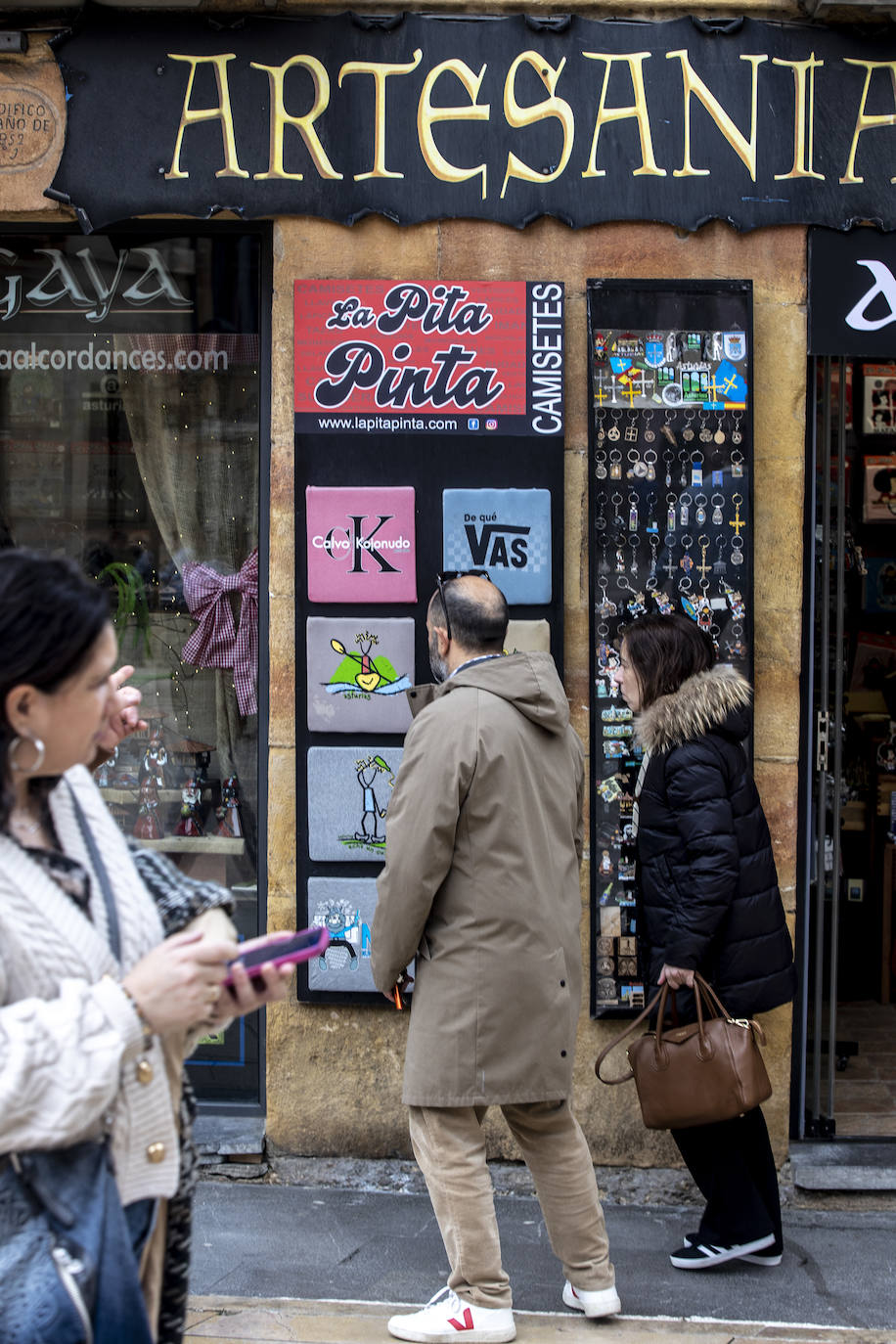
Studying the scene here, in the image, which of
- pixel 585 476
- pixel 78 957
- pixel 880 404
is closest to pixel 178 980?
pixel 78 957

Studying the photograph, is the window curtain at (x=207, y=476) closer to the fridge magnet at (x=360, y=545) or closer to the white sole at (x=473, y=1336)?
the fridge magnet at (x=360, y=545)

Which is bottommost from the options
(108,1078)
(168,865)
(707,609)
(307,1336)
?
(307,1336)

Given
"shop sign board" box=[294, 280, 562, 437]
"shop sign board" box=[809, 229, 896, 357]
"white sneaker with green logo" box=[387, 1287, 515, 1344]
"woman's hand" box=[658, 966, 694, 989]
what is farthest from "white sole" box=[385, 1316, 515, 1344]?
"shop sign board" box=[809, 229, 896, 357]

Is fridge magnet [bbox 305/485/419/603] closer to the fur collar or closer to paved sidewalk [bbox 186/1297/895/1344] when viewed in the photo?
the fur collar

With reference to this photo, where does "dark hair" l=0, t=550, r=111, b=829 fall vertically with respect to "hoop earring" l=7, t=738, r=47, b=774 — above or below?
above

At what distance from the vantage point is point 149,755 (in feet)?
17.9

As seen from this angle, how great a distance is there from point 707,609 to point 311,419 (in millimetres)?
1546

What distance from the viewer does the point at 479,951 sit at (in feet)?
12.1

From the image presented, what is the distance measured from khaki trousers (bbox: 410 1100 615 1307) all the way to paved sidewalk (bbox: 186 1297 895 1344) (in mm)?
121

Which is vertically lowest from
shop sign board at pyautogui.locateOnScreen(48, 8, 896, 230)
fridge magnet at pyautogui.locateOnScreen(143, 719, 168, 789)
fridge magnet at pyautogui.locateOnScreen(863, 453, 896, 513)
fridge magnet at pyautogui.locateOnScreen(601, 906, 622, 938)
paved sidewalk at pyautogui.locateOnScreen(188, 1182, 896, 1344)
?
paved sidewalk at pyautogui.locateOnScreen(188, 1182, 896, 1344)

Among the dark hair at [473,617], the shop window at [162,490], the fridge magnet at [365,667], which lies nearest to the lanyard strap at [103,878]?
the dark hair at [473,617]

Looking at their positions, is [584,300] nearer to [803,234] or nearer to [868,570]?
[803,234]

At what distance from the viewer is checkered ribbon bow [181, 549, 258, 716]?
527cm

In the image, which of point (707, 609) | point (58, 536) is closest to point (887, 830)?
point (707, 609)
